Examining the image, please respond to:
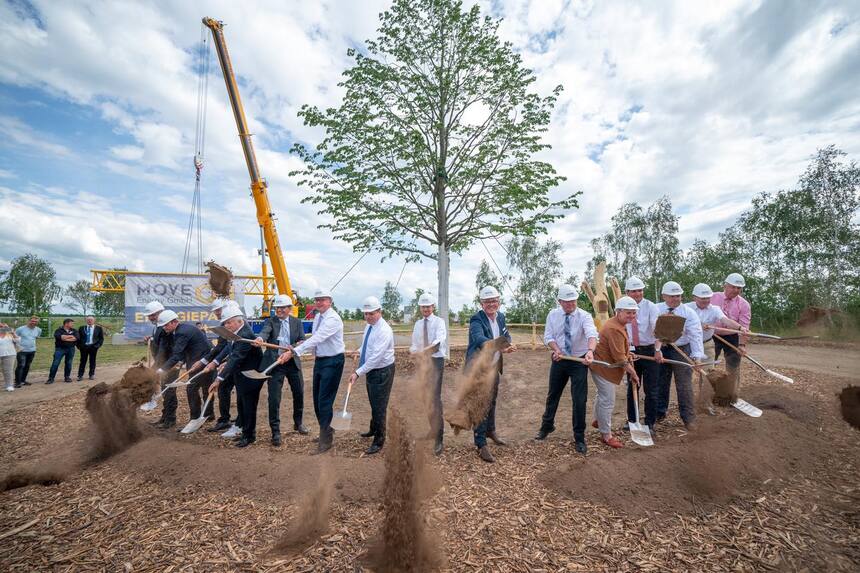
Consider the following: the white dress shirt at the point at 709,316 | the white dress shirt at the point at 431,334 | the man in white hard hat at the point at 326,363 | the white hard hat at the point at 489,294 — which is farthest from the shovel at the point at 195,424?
the white dress shirt at the point at 709,316

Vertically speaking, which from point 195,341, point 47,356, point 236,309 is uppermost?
point 236,309

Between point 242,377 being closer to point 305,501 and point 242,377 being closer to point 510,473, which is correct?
point 305,501

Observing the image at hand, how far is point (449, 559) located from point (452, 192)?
871 cm

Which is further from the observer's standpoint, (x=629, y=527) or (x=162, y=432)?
(x=162, y=432)

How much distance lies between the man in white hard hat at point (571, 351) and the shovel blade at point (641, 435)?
26.3 inches

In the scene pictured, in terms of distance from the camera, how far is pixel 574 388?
4.85 metres

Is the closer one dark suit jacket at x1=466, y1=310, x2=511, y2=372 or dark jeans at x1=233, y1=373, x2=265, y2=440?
dark suit jacket at x1=466, y1=310, x2=511, y2=372

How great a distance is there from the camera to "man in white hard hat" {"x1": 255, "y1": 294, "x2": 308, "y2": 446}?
545 centimetres

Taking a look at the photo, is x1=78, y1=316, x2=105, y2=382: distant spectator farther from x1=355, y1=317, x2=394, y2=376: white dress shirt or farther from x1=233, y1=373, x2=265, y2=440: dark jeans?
x1=355, y1=317, x2=394, y2=376: white dress shirt

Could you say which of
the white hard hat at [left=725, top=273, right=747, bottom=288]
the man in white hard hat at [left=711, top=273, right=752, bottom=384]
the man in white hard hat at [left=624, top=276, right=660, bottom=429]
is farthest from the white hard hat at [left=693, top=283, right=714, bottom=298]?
the man in white hard hat at [left=624, top=276, right=660, bottom=429]

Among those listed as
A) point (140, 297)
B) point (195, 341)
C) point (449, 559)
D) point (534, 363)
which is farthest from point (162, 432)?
point (140, 297)

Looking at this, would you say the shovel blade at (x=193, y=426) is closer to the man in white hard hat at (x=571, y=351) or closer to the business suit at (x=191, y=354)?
the business suit at (x=191, y=354)

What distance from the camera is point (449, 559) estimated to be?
2.75 m

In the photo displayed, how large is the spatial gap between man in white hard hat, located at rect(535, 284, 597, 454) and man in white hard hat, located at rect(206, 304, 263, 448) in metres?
3.90
